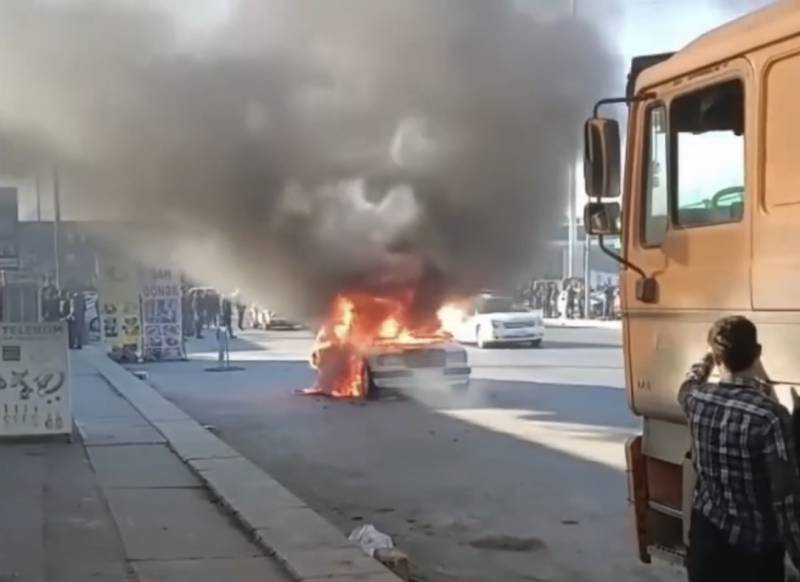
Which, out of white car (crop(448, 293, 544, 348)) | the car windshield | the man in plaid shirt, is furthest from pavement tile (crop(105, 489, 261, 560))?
the car windshield

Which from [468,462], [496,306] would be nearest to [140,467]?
[468,462]

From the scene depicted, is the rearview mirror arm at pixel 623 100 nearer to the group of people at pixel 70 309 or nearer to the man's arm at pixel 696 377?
the man's arm at pixel 696 377

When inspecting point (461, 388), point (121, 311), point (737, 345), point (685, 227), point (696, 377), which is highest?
point (685, 227)

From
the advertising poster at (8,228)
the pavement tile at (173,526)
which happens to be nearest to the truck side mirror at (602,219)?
the pavement tile at (173,526)

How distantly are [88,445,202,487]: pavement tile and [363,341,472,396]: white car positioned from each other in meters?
5.25

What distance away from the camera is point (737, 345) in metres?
3.89

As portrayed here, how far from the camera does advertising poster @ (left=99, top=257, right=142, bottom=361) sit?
85.6ft

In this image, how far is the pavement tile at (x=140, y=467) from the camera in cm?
948

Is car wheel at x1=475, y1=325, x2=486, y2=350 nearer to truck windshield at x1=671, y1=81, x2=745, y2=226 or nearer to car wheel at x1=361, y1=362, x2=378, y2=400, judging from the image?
car wheel at x1=361, y1=362, x2=378, y2=400

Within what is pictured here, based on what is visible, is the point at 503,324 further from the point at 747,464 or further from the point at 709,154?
the point at 747,464

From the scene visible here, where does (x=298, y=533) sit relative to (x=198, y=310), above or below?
below

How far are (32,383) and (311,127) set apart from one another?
20.1 ft

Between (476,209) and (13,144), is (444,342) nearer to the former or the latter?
(476,209)

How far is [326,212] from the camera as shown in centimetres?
1725
